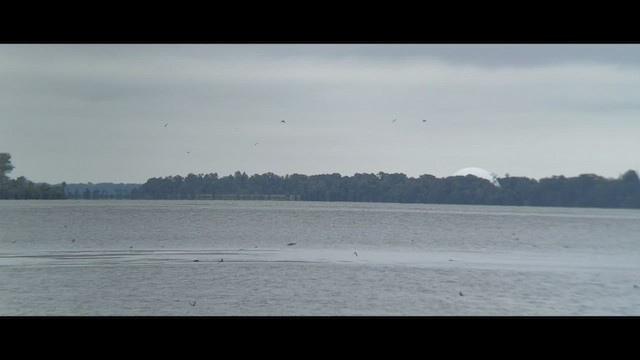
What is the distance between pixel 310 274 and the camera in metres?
19.2

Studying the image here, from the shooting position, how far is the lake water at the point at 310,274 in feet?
45.9

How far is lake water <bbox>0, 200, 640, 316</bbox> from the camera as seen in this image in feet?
45.9

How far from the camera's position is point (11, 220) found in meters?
53.2
